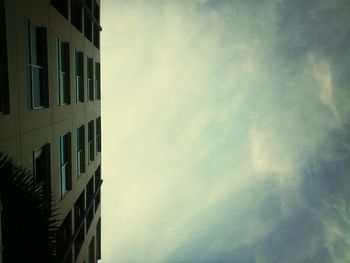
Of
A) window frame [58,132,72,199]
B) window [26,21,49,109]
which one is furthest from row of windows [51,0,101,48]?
window frame [58,132,72,199]

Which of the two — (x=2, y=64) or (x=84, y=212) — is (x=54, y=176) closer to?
(x=2, y=64)

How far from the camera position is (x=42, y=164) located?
16.7 metres

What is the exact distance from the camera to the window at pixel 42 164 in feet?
53.0

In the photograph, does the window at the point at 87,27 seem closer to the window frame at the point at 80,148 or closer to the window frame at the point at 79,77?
the window frame at the point at 79,77

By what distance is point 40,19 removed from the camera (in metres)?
15.3

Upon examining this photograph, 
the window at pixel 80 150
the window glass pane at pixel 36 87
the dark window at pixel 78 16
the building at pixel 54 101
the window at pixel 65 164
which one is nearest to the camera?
the building at pixel 54 101

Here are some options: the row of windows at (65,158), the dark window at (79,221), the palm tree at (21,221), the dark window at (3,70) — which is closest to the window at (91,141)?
the row of windows at (65,158)

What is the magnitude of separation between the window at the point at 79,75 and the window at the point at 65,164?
3.83 m

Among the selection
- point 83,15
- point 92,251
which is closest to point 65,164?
point 83,15

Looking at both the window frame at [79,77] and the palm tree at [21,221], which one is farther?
the window frame at [79,77]

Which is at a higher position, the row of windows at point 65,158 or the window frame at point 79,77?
the window frame at point 79,77

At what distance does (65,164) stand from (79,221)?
645cm

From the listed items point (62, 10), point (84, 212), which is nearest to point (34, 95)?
point (62, 10)

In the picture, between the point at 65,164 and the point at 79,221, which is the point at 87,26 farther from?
the point at 79,221
